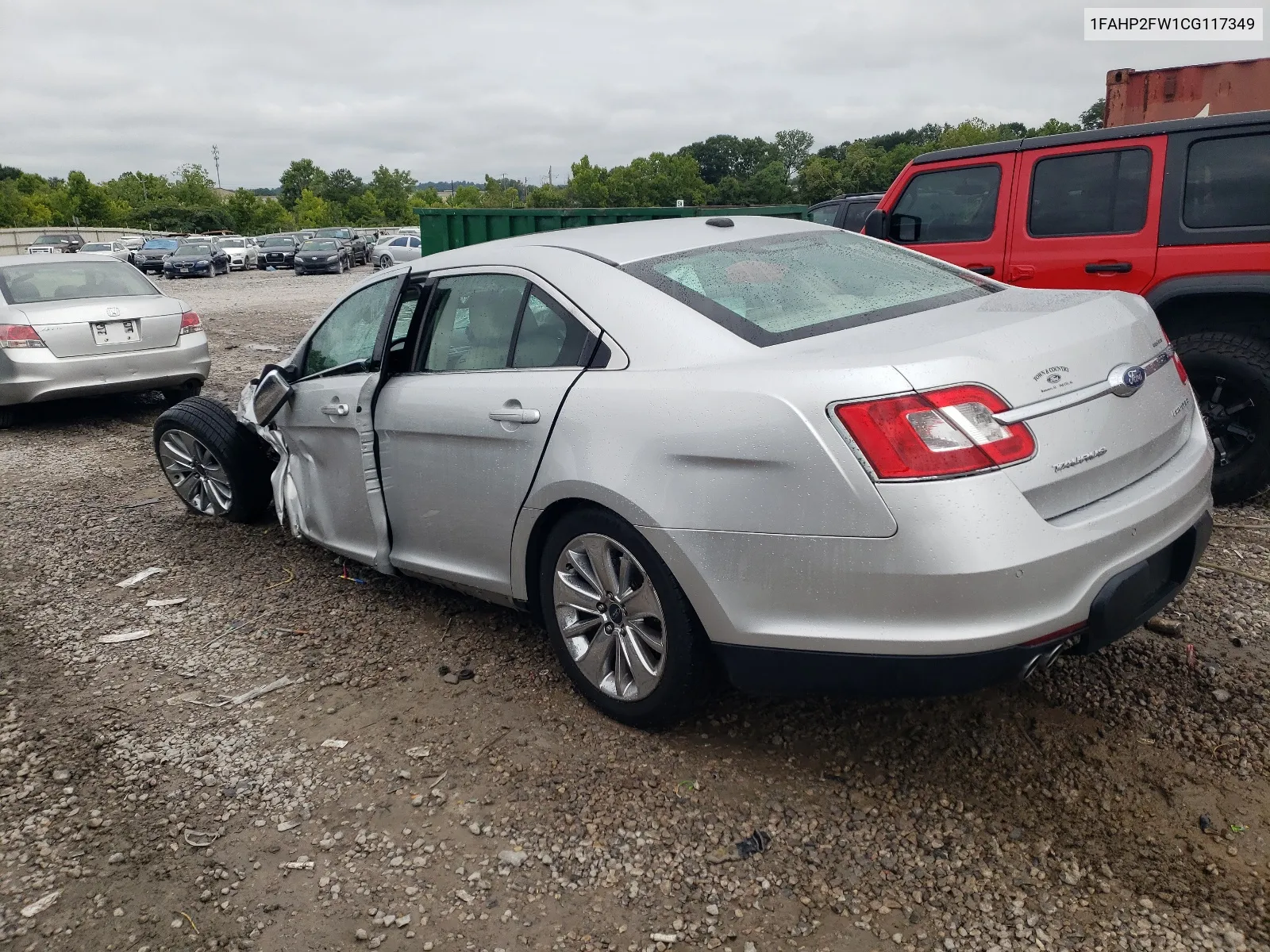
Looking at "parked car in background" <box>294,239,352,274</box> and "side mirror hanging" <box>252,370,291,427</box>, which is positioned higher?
"parked car in background" <box>294,239,352,274</box>

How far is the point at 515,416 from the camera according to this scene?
124 inches

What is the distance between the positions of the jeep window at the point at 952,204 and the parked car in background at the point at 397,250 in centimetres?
2682

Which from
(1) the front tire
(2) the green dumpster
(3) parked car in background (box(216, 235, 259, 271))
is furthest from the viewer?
(3) parked car in background (box(216, 235, 259, 271))

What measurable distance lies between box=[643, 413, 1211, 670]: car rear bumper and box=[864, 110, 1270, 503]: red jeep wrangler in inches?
99.9

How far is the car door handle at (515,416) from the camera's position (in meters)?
3.07

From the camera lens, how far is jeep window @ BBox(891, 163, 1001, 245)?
5613 millimetres

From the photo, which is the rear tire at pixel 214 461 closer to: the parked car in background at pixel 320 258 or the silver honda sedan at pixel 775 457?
the silver honda sedan at pixel 775 457

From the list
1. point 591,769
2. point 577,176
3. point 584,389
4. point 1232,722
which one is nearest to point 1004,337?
point 584,389

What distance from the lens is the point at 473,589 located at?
140 inches

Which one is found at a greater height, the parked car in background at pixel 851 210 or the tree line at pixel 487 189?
the tree line at pixel 487 189

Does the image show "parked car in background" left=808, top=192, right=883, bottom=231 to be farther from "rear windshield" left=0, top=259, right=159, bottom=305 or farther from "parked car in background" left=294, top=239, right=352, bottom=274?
"parked car in background" left=294, top=239, right=352, bottom=274

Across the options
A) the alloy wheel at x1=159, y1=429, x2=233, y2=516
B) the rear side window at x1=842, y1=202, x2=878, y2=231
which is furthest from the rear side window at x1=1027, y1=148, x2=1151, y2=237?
the rear side window at x1=842, y1=202, x2=878, y2=231

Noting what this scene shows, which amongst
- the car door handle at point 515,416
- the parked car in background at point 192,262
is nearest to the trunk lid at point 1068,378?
the car door handle at point 515,416

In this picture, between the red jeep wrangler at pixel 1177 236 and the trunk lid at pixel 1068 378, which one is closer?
the trunk lid at pixel 1068 378
